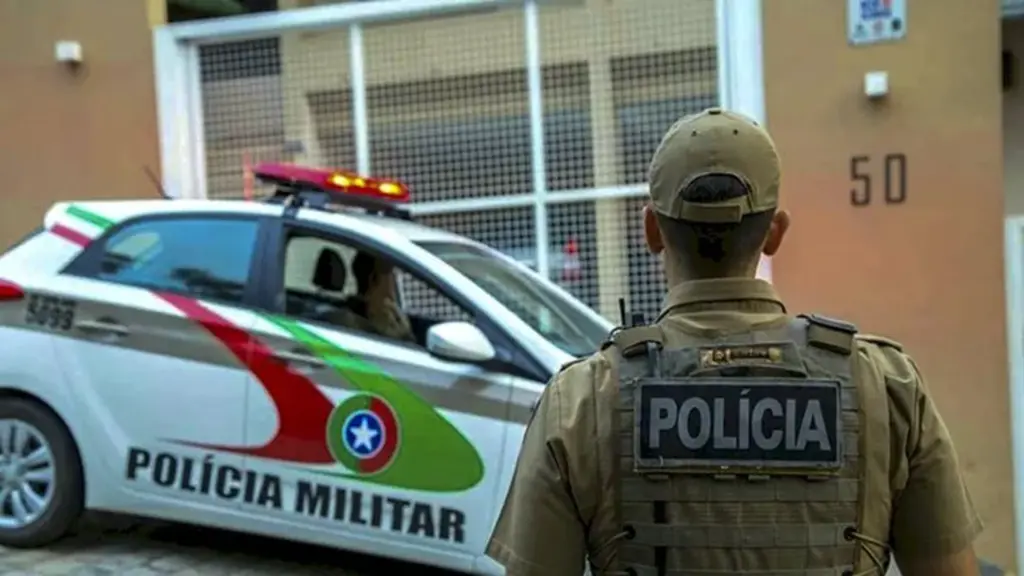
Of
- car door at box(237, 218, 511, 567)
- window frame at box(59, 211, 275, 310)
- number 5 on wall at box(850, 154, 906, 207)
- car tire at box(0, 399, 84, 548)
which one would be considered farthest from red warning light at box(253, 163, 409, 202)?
number 5 on wall at box(850, 154, 906, 207)

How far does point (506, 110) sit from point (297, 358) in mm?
2938

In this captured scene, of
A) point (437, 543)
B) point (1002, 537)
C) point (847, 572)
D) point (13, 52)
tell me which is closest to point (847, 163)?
point (1002, 537)

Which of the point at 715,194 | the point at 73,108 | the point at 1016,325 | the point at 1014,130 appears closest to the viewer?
the point at 715,194

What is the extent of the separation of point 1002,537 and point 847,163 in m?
2.28

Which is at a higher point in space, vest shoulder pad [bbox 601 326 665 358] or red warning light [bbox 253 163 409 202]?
red warning light [bbox 253 163 409 202]

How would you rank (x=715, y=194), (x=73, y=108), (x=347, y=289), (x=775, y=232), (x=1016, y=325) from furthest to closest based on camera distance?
(x=73, y=108), (x=1016, y=325), (x=347, y=289), (x=775, y=232), (x=715, y=194)

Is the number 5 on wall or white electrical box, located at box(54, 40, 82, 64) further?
white electrical box, located at box(54, 40, 82, 64)

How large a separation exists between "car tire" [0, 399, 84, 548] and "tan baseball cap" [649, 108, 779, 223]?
12.7 feet

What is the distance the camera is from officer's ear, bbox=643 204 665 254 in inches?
64.6

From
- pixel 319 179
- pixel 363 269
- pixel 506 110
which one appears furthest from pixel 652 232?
pixel 506 110

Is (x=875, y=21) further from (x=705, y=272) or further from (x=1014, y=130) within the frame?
(x=705, y=272)

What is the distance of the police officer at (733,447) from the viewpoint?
1527 millimetres

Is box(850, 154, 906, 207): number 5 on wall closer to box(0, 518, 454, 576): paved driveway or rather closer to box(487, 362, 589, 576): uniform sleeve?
box(0, 518, 454, 576): paved driveway

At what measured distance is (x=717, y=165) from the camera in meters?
1.54
